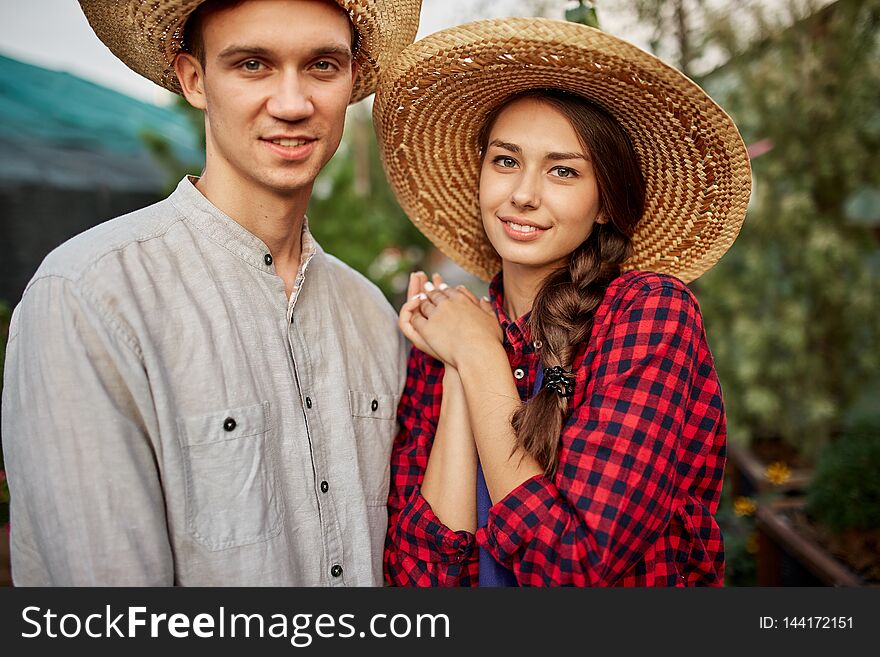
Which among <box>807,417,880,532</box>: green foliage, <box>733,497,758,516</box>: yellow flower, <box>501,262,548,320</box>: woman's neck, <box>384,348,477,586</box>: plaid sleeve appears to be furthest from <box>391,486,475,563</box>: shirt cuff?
<box>733,497,758,516</box>: yellow flower

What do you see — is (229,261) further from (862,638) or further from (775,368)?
(775,368)

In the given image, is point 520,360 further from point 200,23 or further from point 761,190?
point 761,190

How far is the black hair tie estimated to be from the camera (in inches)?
75.4

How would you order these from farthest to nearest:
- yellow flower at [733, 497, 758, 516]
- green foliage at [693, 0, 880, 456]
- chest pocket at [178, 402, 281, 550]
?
green foliage at [693, 0, 880, 456], yellow flower at [733, 497, 758, 516], chest pocket at [178, 402, 281, 550]

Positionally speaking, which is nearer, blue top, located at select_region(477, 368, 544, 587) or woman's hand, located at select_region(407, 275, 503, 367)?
blue top, located at select_region(477, 368, 544, 587)

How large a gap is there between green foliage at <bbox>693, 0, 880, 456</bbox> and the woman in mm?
3009

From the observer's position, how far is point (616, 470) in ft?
5.63

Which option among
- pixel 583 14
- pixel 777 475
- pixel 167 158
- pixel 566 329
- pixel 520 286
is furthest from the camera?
pixel 167 158

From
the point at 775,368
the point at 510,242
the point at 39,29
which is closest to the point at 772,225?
the point at 775,368

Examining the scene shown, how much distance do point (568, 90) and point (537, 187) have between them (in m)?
0.28

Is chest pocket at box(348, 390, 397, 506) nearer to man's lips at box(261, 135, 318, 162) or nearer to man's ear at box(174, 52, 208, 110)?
man's lips at box(261, 135, 318, 162)

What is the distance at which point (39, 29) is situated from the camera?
154 inches

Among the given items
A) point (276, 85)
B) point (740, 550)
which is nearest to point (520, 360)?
point (276, 85)

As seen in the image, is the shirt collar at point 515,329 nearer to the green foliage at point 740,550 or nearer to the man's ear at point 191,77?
the man's ear at point 191,77
